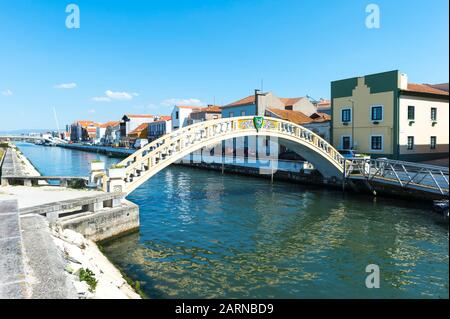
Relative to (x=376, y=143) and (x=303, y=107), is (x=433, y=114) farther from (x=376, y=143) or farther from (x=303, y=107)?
(x=303, y=107)

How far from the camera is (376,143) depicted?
3073 cm

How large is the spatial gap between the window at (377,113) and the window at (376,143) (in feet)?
5.16

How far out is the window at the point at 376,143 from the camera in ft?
99.6

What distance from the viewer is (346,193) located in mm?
24547

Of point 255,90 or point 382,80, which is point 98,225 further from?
point 255,90

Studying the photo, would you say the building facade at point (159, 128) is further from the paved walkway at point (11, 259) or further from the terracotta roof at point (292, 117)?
the paved walkway at point (11, 259)

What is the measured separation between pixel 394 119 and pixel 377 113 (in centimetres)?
180

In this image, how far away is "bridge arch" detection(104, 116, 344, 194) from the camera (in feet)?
54.1

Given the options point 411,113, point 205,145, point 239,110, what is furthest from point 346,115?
point 205,145

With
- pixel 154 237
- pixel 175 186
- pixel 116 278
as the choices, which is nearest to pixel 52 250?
pixel 116 278

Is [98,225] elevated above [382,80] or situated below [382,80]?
below

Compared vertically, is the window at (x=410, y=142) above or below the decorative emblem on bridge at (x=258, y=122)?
below

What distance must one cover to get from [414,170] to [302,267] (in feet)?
57.8

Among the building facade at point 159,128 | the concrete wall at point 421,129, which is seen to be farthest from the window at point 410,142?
the building facade at point 159,128
